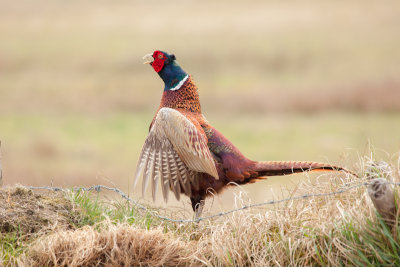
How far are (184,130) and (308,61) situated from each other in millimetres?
19855

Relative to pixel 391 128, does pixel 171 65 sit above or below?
above

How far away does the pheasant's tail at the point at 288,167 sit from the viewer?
5418 mm

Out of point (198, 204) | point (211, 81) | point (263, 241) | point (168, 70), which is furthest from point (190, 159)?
point (211, 81)

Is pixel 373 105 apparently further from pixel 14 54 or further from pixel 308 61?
pixel 14 54

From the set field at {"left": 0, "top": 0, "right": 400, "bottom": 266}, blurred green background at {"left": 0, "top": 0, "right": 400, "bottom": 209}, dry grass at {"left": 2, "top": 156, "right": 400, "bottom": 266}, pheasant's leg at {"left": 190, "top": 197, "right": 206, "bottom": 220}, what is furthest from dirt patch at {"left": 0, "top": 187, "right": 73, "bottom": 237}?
field at {"left": 0, "top": 0, "right": 400, "bottom": 266}

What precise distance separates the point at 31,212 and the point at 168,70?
1913 mm

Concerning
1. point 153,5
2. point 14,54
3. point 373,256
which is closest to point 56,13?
point 153,5

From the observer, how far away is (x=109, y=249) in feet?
15.0

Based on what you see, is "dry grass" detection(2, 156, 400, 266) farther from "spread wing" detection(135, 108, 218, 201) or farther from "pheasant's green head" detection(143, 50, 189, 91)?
"pheasant's green head" detection(143, 50, 189, 91)

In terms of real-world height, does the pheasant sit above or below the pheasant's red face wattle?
below

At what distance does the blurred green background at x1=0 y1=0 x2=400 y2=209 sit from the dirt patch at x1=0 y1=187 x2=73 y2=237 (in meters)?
7.24

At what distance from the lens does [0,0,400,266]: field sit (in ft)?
56.6

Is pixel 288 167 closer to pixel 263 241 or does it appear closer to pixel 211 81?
pixel 263 241

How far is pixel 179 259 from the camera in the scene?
15.2 ft
